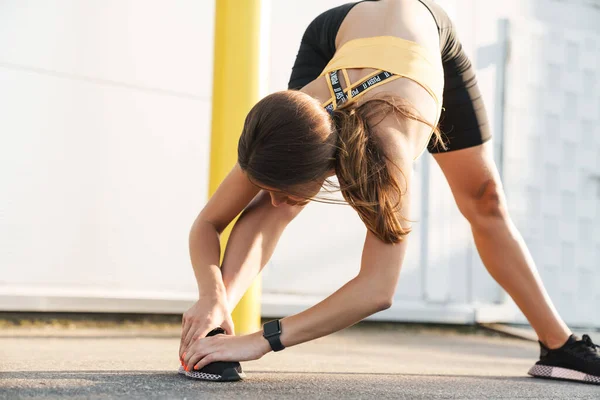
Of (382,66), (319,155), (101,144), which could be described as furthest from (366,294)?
(101,144)

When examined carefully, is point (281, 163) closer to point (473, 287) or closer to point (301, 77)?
point (301, 77)

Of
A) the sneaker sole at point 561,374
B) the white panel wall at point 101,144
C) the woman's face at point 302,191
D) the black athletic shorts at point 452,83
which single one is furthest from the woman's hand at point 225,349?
the white panel wall at point 101,144

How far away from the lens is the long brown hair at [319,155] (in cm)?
187

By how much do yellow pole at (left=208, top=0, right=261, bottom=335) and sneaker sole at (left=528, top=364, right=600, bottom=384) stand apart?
1.31m

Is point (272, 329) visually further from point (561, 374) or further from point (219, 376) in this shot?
point (561, 374)

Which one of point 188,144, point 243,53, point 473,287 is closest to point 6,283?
point 188,144

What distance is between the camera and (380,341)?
4.29 meters

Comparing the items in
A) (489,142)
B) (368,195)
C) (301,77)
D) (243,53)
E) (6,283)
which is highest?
(243,53)

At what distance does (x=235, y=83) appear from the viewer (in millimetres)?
3508

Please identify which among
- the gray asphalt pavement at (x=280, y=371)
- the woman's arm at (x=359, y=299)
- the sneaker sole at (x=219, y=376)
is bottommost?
the gray asphalt pavement at (x=280, y=371)

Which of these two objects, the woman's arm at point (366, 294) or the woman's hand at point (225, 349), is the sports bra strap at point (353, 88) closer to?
the woman's arm at point (366, 294)

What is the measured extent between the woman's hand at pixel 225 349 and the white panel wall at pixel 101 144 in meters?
2.12

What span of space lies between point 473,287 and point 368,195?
3.53m

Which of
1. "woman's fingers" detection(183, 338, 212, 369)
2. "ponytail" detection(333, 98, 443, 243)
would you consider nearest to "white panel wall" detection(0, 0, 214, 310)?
"woman's fingers" detection(183, 338, 212, 369)
